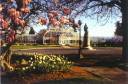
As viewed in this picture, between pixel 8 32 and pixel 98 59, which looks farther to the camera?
pixel 98 59

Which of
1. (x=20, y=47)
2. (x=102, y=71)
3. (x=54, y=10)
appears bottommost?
(x=102, y=71)

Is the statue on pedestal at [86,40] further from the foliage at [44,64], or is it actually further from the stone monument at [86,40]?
the foliage at [44,64]

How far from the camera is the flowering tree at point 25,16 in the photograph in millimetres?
9688

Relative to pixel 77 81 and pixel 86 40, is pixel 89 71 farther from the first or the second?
pixel 86 40

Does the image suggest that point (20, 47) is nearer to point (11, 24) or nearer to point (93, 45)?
point (11, 24)

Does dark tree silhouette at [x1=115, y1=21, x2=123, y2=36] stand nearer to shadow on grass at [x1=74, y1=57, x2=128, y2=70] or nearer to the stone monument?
shadow on grass at [x1=74, y1=57, x2=128, y2=70]

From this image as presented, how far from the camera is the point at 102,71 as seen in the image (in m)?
10.6

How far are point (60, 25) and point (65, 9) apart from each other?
1.45 feet

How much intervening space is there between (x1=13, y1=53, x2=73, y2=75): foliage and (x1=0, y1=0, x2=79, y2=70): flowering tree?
0.52m

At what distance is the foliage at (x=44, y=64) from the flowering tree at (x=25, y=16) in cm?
52

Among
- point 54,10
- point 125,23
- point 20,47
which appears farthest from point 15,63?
point 125,23

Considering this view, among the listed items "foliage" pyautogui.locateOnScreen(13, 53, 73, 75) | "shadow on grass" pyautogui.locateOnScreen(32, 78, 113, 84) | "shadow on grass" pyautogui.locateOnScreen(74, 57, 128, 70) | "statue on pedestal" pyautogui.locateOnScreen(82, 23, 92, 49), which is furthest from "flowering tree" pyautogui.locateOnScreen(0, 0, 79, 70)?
"shadow on grass" pyautogui.locateOnScreen(32, 78, 113, 84)

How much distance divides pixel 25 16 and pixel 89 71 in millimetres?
2283

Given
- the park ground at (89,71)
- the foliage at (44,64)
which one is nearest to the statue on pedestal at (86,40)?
the park ground at (89,71)
